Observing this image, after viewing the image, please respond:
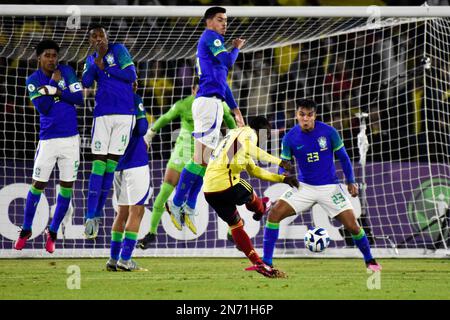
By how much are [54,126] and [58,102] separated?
28 centimetres

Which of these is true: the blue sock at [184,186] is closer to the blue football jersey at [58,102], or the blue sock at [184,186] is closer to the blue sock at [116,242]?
the blue sock at [116,242]

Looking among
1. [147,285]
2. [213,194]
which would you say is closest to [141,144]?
[213,194]

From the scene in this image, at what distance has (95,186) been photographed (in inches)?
351

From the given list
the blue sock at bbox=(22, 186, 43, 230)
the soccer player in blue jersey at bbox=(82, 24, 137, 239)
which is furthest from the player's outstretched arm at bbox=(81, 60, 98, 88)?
the blue sock at bbox=(22, 186, 43, 230)

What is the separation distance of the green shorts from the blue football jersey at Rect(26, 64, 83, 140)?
7.65 feet

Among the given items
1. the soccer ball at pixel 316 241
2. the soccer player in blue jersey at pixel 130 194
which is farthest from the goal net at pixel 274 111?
the soccer ball at pixel 316 241

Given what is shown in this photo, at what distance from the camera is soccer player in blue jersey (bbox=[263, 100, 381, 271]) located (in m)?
9.08

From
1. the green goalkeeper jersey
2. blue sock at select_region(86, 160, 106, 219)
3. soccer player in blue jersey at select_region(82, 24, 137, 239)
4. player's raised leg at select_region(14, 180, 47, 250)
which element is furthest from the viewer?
the green goalkeeper jersey

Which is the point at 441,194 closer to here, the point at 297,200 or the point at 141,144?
the point at 297,200

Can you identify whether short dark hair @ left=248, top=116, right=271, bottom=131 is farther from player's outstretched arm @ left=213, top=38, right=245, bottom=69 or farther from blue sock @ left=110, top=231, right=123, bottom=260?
blue sock @ left=110, top=231, right=123, bottom=260

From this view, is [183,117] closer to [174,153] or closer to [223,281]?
[174,153]

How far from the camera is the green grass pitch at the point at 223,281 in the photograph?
7.01 metres

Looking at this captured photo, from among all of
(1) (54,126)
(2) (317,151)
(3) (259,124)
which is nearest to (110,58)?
(1) (54,126)

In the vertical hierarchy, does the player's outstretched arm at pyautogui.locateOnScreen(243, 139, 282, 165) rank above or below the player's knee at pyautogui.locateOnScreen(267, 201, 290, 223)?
above
